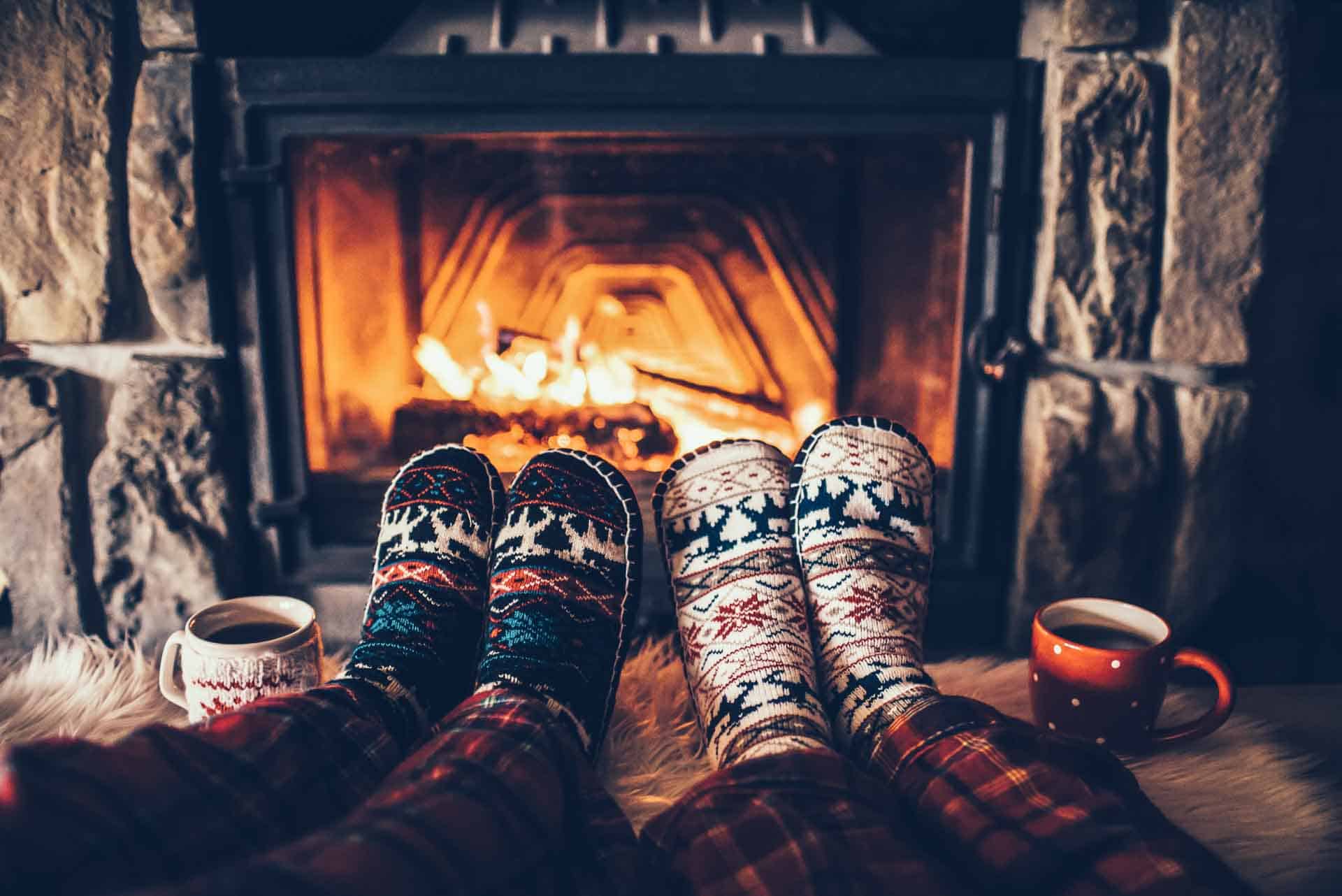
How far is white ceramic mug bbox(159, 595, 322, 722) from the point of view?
761 millimetres

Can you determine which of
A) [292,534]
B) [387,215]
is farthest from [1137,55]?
[292,534]

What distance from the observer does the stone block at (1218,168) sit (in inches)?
36.6

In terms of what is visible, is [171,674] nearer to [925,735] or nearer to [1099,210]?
[925,735]

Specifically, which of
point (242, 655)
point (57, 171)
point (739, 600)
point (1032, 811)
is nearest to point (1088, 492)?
point (739, 600)

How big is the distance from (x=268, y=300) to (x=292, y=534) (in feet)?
0.89

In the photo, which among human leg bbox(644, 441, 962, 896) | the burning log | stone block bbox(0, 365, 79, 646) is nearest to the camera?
human leg bbox(644, 441, 962, 896)

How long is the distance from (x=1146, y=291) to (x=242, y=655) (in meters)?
0.94

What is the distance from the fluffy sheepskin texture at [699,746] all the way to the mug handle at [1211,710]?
75mm

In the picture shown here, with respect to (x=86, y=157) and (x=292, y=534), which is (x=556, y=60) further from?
(x=292, y=534)

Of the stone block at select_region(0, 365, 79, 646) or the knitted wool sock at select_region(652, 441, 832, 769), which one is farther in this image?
the stone block at select_region(0, 365, 79, 646)

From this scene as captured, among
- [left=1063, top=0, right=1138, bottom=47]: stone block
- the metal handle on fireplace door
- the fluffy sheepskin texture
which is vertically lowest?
the fluffy sheepskin texture

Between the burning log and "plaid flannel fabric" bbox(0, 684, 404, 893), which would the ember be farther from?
"plaid flannel fabric" bbox(0, 684, 404, 893)

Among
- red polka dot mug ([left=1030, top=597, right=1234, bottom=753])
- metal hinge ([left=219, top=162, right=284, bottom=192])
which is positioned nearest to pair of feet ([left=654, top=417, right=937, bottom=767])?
red polka dot mug ([left=1030, top=597, right=1234, bottom=753])

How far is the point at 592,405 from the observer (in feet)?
3.85
